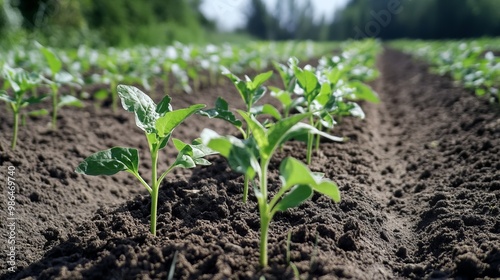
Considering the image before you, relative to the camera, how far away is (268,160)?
5.83 feet

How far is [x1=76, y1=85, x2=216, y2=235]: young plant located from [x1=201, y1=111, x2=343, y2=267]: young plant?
1.29ft

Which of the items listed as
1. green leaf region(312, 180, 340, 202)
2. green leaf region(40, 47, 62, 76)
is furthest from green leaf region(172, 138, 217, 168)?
green leaf region(40, 47, 62, 76)

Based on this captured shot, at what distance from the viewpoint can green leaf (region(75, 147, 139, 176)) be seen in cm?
207

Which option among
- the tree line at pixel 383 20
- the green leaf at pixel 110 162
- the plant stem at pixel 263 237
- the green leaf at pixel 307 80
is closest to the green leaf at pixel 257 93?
the green leaf at pixel 307 80

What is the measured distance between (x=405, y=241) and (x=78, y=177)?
7.97ft

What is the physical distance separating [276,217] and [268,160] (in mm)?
739

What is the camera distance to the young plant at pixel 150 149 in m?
2.08

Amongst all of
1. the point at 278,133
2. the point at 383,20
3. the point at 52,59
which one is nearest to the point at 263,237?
the point at 278,133

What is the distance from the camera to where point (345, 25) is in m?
64.2

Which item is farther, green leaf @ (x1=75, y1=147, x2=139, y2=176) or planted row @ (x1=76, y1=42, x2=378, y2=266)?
green leaf @ (x1=75, y1=147, x2=139, y2=176)

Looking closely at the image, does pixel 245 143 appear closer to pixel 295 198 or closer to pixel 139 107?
pixel 295 198

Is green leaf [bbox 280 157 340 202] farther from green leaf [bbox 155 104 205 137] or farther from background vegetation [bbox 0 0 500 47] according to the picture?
background vegetation [bbox 0 0 500 47]

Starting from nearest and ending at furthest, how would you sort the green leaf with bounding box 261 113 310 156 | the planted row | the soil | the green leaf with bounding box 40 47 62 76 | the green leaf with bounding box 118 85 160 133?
the planted row → the green leaf with bounding box 261 113 310 156 → the soil → the green leaf with bounding box 118 85 160 133 → the green leaf with bounding box 40 47 62 76

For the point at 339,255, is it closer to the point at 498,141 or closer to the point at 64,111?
the point at 498,141
